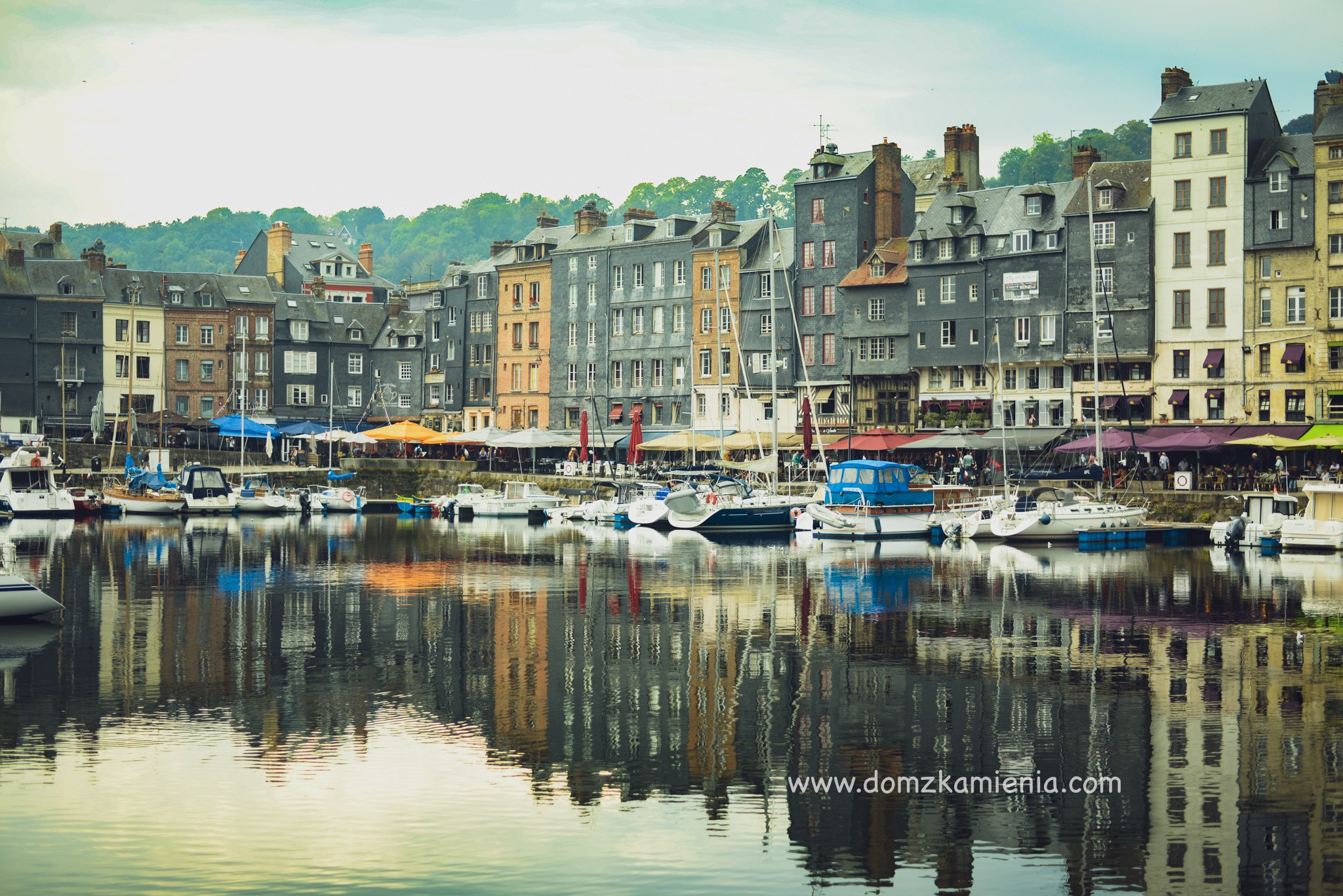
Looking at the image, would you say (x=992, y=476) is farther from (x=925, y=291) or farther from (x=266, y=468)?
(x=266, y=468)

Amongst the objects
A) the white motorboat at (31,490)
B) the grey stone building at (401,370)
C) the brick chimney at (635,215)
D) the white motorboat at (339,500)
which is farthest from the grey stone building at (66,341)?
the brick chimney at (635,215)

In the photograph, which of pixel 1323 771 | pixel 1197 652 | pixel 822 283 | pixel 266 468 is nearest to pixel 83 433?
pixel 266 468

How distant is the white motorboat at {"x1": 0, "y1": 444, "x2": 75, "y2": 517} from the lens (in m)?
76.1

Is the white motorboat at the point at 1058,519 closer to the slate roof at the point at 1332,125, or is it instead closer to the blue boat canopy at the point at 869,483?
the blue boat canopy at the point at 869,483

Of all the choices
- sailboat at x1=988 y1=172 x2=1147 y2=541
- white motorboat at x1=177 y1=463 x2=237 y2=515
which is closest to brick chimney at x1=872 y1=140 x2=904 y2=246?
sailboat at x1=988 y1=172 x2=1147 y2=541

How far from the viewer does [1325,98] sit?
70750 millimetres

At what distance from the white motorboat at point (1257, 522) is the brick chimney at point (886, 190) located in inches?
1348

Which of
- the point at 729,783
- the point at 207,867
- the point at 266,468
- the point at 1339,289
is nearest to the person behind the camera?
the point at 207,867

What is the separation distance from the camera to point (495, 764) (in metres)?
19.6

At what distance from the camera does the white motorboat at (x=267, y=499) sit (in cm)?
→ 8231

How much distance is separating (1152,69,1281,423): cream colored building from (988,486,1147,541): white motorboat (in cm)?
1397

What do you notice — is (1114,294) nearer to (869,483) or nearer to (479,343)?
(869,483)

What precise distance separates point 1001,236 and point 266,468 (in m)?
49.3

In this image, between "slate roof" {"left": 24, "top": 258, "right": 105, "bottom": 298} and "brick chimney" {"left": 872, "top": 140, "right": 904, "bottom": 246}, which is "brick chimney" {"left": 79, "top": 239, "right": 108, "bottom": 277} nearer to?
"slate roof" {"left": 24, "top": 258, "right": 105, "bottom": 298}
